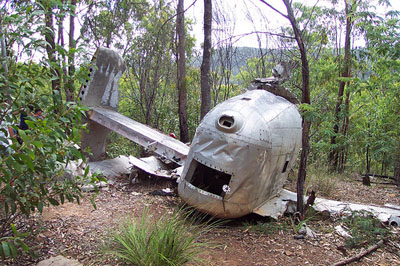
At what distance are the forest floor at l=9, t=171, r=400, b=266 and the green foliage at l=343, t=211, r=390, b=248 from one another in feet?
0.46

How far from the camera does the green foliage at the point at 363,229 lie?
5191 mm

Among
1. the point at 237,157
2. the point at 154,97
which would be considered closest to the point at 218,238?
the point at 237,157

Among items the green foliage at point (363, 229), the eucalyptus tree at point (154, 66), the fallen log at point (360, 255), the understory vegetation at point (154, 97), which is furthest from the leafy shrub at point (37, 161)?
the eucalyptus tree at point (154, 66)

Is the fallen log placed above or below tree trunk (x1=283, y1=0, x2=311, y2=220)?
below

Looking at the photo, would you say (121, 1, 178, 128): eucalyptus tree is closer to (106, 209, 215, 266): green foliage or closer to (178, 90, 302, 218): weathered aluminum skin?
(178, 90, 302, 218): weathered aluminum skin

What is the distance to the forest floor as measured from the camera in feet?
13.7

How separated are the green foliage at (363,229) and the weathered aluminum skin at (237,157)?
5.05 ft

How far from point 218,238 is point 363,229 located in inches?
101

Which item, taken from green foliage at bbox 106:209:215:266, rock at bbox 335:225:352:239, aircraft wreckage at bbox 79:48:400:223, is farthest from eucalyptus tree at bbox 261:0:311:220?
green foliage at bbox 106:209:215:266

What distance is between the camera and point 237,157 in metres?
5.31

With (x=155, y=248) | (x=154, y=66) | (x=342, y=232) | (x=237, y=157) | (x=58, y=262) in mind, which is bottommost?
(x=342, y=232)

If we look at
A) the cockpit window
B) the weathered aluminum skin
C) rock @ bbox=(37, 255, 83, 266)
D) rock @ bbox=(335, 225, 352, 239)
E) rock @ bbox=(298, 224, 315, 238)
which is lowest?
rock @ bbox=(335, 225, 352, 239)

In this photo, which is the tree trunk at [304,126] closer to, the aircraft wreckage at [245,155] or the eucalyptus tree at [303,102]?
the eucalyptus tree at [303,102]

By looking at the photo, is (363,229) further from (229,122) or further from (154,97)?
(154,97)
